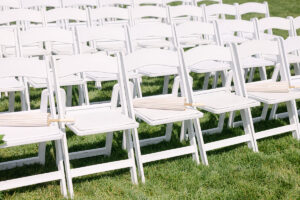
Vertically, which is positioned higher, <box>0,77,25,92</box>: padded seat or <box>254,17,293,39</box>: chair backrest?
<box>254,17,293,39</box>: chair backrest

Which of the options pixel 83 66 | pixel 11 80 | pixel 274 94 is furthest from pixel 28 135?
pixel 274 94

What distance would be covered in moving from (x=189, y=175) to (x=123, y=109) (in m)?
0.90

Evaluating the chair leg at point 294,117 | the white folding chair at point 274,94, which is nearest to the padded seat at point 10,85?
the white folding chair at point 274,94

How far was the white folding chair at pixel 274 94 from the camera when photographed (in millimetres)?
4357

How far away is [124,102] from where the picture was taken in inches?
150

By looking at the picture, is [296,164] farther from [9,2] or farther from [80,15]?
[9,2]

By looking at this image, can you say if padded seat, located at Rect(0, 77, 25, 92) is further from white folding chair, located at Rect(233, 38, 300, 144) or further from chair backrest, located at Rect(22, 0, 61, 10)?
chair backrest, located at Rect(22, 0, 61, 10)

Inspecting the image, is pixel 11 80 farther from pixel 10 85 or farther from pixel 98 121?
pixel 98 121

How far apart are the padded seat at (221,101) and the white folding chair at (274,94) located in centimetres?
26

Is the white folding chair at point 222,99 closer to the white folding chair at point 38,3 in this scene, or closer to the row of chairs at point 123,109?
the row of chairs at point 123,109

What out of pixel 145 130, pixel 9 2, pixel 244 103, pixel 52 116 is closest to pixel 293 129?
pixel 244 103

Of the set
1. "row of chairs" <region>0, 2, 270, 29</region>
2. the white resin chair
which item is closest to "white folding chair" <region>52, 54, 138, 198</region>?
the white resin chair

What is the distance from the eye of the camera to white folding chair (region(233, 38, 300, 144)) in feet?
14.3

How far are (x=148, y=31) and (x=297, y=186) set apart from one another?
286cm
